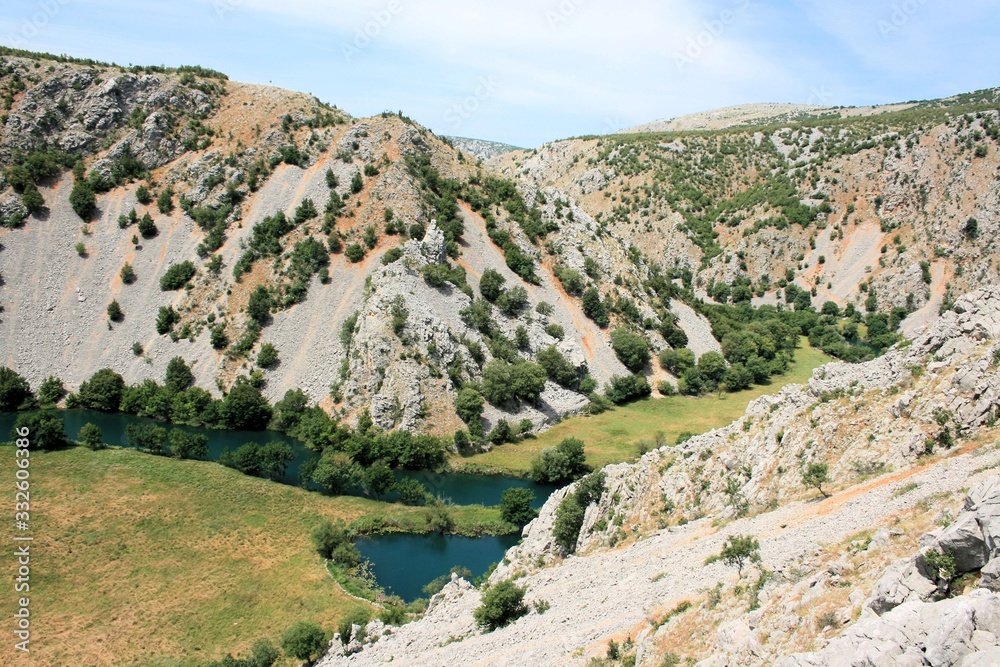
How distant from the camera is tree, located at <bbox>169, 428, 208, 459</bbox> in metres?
67.4

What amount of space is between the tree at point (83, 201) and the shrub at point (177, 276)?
58.4 ft

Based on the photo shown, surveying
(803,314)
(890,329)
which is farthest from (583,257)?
(890,329)

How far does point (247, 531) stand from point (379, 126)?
235 ft

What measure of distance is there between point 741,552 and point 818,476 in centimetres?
766

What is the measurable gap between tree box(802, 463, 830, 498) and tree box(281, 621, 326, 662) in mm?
28806

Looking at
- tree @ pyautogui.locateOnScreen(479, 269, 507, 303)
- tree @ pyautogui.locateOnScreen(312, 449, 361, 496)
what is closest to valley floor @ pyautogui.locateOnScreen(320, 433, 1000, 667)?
tree @ pyautogui.locateOnScreen(312, 449, 361, 496)

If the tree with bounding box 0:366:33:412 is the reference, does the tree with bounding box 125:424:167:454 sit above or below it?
below

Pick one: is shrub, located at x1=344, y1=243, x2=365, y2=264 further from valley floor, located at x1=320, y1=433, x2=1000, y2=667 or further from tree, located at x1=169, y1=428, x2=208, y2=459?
valley floor, located at x1=320, y1=433, x2=1000, y2=667

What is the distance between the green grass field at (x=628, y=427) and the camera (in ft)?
237

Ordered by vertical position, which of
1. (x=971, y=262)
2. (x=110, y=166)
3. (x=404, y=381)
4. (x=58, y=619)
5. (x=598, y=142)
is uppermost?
(x=598, y=142)

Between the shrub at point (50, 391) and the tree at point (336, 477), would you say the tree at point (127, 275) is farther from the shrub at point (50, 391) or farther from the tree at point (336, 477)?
the tree at point (336, 477)

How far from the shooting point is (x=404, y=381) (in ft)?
252

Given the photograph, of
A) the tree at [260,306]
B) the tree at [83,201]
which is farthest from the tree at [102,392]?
the tree at [83,201]

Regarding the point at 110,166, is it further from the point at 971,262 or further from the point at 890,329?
the point at 971,262
